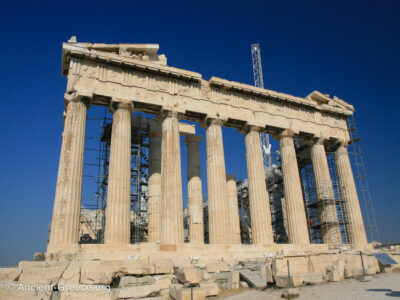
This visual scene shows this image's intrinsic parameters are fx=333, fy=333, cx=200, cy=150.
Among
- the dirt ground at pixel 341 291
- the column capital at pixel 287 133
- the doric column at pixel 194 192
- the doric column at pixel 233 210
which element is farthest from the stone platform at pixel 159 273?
the column capital at pixel 287 133

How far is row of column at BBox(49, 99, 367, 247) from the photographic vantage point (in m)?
18.3

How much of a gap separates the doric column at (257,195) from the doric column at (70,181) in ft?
38.5

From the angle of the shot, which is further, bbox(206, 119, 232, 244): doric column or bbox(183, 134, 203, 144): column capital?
bbox(183, 134, 203, 144): column capital

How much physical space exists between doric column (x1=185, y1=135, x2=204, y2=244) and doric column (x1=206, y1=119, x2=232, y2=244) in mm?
1883

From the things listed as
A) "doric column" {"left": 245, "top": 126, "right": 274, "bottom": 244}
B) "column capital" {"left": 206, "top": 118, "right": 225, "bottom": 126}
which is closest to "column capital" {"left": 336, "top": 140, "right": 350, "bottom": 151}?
"doric column" {"left": 245, "top": 126, "right": 274, "bottom": 244}

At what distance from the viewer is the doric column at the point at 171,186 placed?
19719mm

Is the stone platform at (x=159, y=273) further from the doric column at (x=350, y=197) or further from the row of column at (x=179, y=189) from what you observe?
the doric column at (x=350, y=197)

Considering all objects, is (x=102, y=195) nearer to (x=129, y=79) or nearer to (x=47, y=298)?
(x=129, y=79)

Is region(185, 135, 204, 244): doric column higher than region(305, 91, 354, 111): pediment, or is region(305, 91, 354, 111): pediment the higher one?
region(305, 91, 354, 111): pediment

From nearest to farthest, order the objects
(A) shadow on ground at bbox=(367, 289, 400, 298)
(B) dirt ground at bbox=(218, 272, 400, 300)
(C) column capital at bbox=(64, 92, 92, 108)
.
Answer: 1. (A) shadow on ground at bbox=(367, 289, 400, 298)
2. (B) dirt ground at bbox=(218, 272, 400, 300)
3. (C) column capital at bbox=(64, 92, 92, 108)

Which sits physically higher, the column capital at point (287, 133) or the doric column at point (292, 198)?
the column capital at point (287, 133)

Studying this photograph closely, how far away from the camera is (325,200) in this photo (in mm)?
26641

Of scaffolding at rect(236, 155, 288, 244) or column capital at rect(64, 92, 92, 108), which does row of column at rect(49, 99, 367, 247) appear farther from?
scaffolding at rect(236, 155, 288, 244)

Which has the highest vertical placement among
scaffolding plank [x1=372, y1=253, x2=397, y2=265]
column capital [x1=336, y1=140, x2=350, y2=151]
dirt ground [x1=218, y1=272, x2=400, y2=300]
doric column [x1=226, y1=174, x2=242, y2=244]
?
column capital [x1=336, y1=140, x2=350, y2=151]
